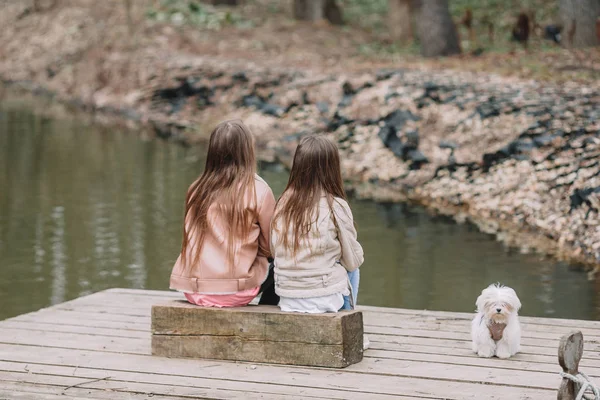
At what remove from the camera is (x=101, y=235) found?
1184cm

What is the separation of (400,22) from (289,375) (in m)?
21.0

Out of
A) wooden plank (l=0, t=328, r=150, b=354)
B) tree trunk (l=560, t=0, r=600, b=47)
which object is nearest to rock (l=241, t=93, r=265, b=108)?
tree trunk (l=560, t=0, r=600, b=47)

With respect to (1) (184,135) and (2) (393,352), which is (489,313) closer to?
(2) (393,352)

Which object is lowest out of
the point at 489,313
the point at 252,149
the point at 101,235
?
the point at 101,235

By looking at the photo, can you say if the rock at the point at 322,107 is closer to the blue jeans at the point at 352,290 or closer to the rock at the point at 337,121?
the rock at the point at 337,121

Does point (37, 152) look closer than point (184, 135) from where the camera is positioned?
Yes

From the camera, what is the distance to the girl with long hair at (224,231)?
18.6 feet

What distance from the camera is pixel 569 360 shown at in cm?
472

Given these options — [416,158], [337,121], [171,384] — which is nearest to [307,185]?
[171,384]

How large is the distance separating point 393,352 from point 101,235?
6718mm

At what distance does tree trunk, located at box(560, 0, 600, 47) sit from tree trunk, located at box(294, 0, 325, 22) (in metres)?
9.73

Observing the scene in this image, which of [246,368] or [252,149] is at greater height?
[252,149]

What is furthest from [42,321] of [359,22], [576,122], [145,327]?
[359,22]

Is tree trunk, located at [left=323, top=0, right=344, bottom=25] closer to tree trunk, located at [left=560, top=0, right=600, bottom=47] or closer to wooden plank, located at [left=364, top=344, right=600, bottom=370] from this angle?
tree trunk, located at [left=560, top=0, right=600, bottom=47]
